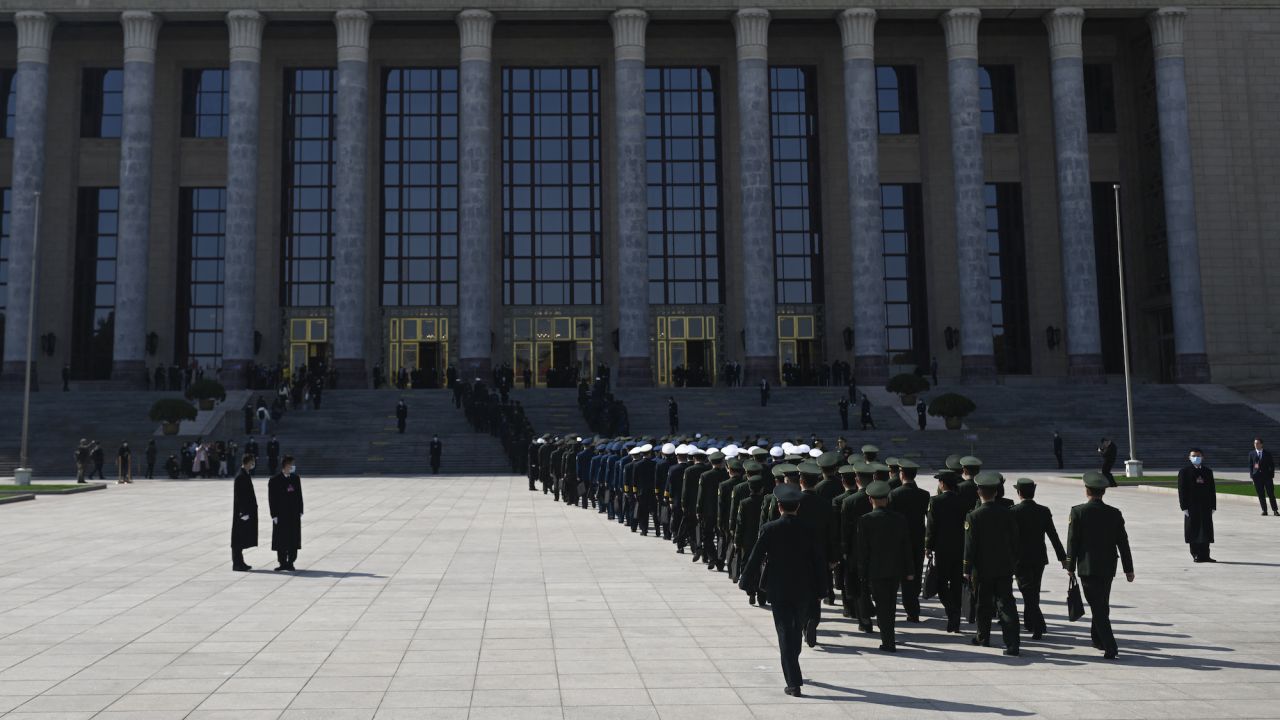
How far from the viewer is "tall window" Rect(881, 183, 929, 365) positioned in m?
56.5

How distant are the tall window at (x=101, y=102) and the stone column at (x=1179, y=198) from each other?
173 feet

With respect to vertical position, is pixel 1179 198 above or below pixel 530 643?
above

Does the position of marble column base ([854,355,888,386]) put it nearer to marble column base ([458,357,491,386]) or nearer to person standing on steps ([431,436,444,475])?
marble column base ([458,357,491,386])

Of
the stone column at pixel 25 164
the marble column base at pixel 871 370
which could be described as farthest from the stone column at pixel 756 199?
the stone column at pixel 25 164

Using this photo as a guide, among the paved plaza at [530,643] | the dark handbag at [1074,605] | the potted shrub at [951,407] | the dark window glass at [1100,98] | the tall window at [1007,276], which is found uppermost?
the dark window glass at [1100,98]

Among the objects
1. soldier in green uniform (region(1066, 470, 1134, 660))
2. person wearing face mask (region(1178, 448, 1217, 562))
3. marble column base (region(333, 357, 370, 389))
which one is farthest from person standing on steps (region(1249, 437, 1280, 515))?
marble column base (region(333, 357, 370, 389))

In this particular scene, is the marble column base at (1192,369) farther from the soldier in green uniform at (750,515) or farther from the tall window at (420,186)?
the soldier in green uniform at (750,515)

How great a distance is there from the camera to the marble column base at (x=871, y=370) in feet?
160

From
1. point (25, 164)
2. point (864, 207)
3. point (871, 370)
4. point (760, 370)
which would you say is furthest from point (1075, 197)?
point (25, 164)

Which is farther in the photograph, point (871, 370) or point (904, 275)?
point (904, 275)

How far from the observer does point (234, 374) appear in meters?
48.2

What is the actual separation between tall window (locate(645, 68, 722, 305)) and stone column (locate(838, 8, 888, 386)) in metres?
9.22

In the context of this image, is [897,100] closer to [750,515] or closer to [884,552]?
[750,515]

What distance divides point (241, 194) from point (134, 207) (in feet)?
→ 16.1
